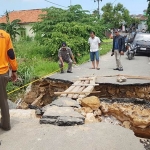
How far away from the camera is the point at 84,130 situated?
460 cm

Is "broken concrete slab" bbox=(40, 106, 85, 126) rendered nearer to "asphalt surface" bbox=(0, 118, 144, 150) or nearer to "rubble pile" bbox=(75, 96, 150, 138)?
"asphalt surface" bbox=(0, 118, 144, 150)

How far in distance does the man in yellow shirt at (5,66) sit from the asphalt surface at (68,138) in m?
0.29

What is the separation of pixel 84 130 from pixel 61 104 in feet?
5.25

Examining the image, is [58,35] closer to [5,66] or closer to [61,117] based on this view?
[61,117]

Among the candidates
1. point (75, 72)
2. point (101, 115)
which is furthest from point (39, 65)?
point (101, 115)

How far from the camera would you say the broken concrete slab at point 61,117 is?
4.87m

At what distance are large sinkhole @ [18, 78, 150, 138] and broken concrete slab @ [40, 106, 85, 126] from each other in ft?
1.18

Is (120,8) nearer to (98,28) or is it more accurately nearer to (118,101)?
(98,28)

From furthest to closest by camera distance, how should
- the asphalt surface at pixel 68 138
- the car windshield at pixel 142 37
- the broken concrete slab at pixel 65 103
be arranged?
the car windshield at pixel 142 37, the broken concrete slab at pixel 65 103, the asphalt surface at pixel 68 138

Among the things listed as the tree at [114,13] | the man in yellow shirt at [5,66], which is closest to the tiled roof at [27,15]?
the tree at [114,13]

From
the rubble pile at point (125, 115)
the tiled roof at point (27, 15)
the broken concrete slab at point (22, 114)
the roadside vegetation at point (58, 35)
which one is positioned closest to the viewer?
the broken concrete slab at point (22, 114)

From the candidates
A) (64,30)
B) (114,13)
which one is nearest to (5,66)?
(64,30)

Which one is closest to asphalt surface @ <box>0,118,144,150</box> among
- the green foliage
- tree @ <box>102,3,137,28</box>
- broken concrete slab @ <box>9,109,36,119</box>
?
broken concrete slab @ <box>9,109,36,119</box>

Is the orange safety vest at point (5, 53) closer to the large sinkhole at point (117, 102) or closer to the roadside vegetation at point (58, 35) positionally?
the large sinkhole at point (117, 102)
